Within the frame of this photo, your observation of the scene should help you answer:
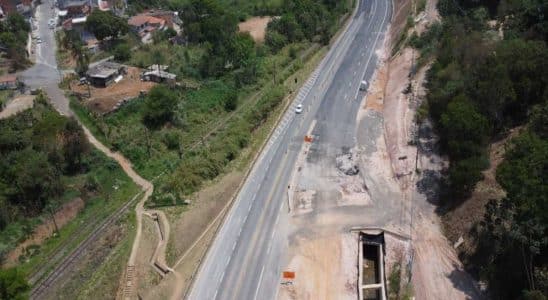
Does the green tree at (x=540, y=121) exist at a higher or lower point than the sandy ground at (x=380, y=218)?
higher

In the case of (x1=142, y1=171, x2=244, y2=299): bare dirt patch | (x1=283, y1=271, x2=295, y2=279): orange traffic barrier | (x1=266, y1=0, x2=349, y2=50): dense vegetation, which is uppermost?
(x1=266, y1=0, x2=349, y2=50): dense vegetation

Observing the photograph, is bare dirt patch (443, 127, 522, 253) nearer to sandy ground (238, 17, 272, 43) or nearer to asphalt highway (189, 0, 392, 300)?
asphalt highway (189, 0, 392, 300)

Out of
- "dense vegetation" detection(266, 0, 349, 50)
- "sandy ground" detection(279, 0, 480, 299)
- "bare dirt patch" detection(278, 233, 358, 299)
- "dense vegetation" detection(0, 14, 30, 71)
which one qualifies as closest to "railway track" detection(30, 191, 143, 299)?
"sandy ground" detection(279, 0, 480, 299)

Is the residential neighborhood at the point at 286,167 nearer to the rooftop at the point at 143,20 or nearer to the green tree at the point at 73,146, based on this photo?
the green tree at the point at 73,146

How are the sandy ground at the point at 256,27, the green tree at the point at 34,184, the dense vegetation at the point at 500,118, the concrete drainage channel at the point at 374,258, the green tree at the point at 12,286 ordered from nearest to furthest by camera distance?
the dense vegetation at the point at 500,118, the green tree at the point at 12,286, the concrete drainage channel at the point at 374,258, the green tree at the point at 34,184, the sandy ground at the point at 256,27

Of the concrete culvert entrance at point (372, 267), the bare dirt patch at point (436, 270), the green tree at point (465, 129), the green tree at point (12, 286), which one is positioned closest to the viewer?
the green tree at point (12, 286)

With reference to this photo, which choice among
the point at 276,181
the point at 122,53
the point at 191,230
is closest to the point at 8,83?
the point at 122,53

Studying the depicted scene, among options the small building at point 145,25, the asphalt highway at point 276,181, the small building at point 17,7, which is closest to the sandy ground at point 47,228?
the asphalt highway at point 276,181

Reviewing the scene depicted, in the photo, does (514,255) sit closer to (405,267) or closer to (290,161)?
(405,267)
